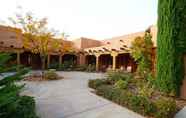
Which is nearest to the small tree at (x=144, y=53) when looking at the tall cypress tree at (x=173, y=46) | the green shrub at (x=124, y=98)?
the tall cypress tree at (x=173, y=46)

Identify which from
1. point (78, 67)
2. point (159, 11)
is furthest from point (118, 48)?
point (159, 11)

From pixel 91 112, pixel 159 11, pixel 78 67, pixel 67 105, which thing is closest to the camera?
pixel 91 112

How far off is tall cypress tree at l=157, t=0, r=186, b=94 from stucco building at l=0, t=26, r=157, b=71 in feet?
12.3

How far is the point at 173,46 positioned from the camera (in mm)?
7535

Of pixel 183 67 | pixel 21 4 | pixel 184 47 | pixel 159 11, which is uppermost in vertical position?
pixel 21 4

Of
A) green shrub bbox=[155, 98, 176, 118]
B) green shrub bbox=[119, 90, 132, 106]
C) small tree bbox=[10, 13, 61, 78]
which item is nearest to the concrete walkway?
green shrub bbox=[119, 90, 132, 106]

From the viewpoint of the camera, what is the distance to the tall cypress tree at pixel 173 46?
7.48 metres

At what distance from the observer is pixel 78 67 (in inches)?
922

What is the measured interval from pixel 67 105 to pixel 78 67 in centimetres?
1684

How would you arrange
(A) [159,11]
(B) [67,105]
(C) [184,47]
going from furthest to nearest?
(A) [159,11]
(C) [184,47]
(B) [67,105]

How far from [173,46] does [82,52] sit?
18674mm

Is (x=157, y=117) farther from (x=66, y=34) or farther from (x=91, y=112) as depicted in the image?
(x=66, y=34)

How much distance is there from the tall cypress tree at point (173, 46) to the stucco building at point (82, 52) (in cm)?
375

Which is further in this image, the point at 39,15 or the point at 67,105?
the point at 39,15
